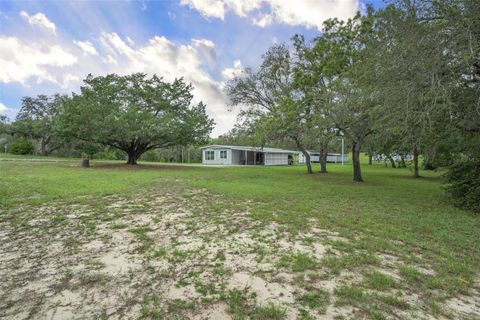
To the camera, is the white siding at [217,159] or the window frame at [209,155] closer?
the white siding at [217,159]

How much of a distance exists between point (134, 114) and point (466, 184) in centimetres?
1752

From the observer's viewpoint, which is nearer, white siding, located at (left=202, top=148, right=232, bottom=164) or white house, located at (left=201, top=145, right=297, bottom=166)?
white siding, located at (left=202, top=148, right=232, bottom=164)

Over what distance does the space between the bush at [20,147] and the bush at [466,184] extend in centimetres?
4161

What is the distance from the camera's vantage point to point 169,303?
7.31 ft

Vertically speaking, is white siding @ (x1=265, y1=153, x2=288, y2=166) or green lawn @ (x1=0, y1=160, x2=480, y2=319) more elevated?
white siding @ (x1=265, y1=153, x2=288, y2=166)

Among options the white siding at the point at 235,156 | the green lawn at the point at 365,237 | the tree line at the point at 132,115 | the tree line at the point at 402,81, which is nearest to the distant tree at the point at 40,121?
the tree line at the point at 132,115

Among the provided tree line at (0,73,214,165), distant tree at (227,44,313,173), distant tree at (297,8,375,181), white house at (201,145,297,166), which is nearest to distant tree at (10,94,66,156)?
tree line at (0,73,214,165)

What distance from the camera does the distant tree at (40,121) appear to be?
30.4 m

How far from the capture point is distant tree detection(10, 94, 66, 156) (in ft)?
99.9

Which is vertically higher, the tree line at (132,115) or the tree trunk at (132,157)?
the tree line at (132,115)

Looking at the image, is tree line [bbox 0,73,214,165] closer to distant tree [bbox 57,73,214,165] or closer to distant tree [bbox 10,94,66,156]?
distant tree [bbox 57,73,214,165]

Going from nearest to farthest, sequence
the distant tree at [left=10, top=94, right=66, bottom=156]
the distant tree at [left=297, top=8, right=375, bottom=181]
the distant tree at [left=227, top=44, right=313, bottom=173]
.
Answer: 1. the distant tree at [left=297, top=8, right=375, bottom=181]
2. the distant tree at [left=227, top=44, right=313, bottom=173]
3. the distant tree at [left=10, top=94, right=66, bottom=156]

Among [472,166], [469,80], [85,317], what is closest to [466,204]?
[472,166]

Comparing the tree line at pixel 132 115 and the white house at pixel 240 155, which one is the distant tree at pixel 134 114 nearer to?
the tree line at pixel 132 115
